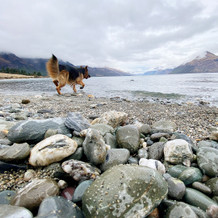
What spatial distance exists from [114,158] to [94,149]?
415 millimetres

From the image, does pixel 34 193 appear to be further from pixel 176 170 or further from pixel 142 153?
pixel 176 170

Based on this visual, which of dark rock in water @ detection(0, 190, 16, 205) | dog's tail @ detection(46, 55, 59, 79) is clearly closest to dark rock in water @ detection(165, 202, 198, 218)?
dark rock in water @ detection(0, 190, 16, 205)

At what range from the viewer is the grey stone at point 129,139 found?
288 cm

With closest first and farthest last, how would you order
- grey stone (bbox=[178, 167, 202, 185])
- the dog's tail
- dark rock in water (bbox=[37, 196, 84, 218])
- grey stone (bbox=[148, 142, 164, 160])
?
1. dark rock in water (bbox=[37, 196, 84, 218])
2. grey stone (bbox=[178, 167, 202, 185])
3. grey stone (bbox=[148, 142, 164, 160])
4. the dog's tail

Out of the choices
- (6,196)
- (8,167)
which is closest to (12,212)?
(6,196)

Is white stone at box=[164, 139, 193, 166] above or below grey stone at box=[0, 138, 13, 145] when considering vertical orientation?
below

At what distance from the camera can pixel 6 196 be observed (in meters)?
1.71

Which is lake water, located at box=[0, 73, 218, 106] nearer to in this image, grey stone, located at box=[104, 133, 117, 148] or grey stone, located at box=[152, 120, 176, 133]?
grey stone, located at box=[152, 120, 176, 133]

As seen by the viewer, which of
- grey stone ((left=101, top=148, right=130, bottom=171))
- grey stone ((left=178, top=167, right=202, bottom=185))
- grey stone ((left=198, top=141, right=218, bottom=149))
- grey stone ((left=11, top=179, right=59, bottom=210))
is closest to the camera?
grey stone ((left=11, top=179, right=59, bottom=210))

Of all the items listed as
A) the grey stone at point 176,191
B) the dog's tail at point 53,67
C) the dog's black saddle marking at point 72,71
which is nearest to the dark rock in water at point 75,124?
the grey stone at point 176,191

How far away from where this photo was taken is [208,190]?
1917 mm

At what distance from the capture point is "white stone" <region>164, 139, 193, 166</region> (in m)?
2.51

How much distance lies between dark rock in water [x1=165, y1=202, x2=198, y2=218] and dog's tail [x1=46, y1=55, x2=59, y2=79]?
1088 centimetres

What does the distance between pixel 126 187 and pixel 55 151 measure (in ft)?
4.14
